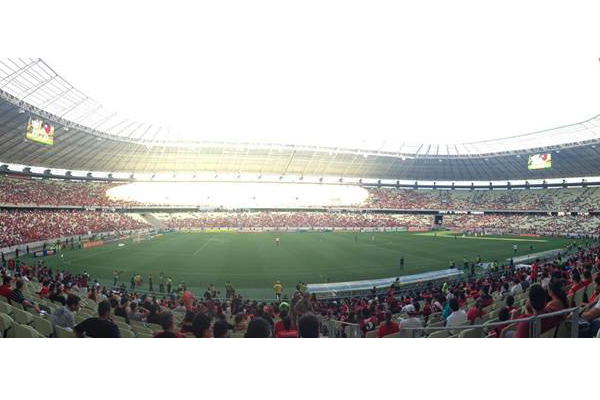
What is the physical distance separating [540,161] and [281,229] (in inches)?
1715

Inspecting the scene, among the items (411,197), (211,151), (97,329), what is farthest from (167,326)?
(411,197)

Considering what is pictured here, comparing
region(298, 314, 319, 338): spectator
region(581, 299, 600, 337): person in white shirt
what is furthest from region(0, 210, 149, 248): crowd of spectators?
region(581, 299, 600, 337): person in white shirt

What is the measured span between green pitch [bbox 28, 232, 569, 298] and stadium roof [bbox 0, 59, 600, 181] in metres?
15.5

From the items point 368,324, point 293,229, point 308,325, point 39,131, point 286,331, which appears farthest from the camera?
point 293,229

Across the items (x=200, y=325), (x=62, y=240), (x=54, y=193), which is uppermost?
(x=54, y=193)

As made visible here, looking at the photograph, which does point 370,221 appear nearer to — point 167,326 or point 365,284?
point 365,284

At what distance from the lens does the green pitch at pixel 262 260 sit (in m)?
20.8

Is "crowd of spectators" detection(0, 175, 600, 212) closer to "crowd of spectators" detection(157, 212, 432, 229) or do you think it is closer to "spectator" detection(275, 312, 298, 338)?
"crowd of spectators" detection(157, 212, 432, 229)

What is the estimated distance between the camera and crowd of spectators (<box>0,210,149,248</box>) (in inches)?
1266

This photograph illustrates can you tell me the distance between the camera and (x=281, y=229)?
56.2 metres

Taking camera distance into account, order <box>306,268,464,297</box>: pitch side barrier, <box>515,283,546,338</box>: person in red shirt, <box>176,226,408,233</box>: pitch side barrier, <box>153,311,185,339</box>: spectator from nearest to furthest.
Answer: <box>515,283,546,338</box>: person in red shirt < <box>153,311,185,339</box>: spectator < <box>306,268,464,297</box>: pitch side barrier < <box>176,226,408,233</box>: pitch side barrier

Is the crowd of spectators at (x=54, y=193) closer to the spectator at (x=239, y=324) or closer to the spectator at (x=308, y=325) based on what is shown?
the spectator at (x=239, y=324)

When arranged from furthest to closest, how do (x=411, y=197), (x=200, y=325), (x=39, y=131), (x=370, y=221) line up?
(x=411, y=197), (x=370, y=221), (x=39, y=131), (x=200, y=325)

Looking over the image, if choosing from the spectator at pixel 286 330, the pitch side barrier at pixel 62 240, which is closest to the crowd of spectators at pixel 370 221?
the pitch side barrier at pixel 62 240
